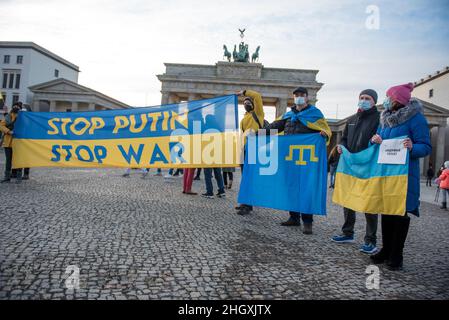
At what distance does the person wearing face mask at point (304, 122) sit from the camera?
470 centimetres

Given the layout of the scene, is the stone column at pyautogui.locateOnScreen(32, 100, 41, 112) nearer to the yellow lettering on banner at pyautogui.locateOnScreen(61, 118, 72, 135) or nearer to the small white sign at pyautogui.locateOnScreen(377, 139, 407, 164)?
the yellow lettering on banner at pyautogui.locateOnScreen(61, 118, 72, 135)

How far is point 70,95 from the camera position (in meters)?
46.9

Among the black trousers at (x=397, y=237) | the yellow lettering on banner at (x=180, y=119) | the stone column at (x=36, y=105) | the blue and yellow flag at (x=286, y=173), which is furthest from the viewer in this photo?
the stone column at (x=36, y=105)

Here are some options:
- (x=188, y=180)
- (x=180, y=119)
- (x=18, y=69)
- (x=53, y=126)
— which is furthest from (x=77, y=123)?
(x=18, y=69)

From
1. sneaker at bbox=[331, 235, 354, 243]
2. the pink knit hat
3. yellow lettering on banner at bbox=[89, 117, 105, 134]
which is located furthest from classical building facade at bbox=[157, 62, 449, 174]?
the pink knit hat

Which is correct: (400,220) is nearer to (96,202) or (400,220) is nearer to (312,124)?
(312,124)

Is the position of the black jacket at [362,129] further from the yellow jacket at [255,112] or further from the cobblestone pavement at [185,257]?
the yellow jacket at [255,112]

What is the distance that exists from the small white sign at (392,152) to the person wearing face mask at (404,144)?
0.06 meters

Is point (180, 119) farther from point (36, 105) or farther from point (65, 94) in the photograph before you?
point (36, 105)

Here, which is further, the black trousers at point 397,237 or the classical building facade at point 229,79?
the classical building facade at point 229,79

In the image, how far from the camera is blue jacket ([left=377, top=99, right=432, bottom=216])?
326cm

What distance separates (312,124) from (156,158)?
121 inches

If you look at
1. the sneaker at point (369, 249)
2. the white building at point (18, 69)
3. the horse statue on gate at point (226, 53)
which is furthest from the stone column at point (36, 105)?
the sneaker at point (369, 249)
